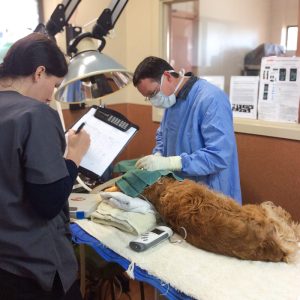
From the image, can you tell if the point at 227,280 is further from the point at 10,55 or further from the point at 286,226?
the point at 10,55

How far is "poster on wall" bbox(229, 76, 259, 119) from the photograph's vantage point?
2.28 meters

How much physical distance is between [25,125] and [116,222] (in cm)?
63

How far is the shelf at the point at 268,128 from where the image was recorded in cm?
201

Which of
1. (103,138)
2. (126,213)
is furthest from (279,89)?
(126,213)

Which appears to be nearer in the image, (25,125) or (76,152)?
(25,125)

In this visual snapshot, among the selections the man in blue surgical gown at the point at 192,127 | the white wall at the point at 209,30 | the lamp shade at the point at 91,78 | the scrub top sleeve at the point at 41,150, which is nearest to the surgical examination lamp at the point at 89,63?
the lamp shade at the point at 91,78

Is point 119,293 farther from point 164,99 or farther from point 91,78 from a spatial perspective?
point 91,78

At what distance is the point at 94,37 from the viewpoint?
→ 49.5 inches

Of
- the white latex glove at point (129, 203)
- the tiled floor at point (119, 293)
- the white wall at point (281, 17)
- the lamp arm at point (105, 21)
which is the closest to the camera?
the lamp arm at point (105, 21)

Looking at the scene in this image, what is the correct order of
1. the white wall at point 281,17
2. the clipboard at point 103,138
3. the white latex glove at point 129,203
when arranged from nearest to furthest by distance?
the white latex glove at point 129,203, the clipboard at point 103,138, the white wall at point 281,17

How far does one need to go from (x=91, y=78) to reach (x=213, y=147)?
632mm

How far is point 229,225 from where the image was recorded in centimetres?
116

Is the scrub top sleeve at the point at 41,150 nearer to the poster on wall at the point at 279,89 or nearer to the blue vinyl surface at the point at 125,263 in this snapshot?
the blue vinyl surface at the point at 125,263

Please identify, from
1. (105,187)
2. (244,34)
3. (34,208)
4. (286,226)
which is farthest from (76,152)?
(244,34)
